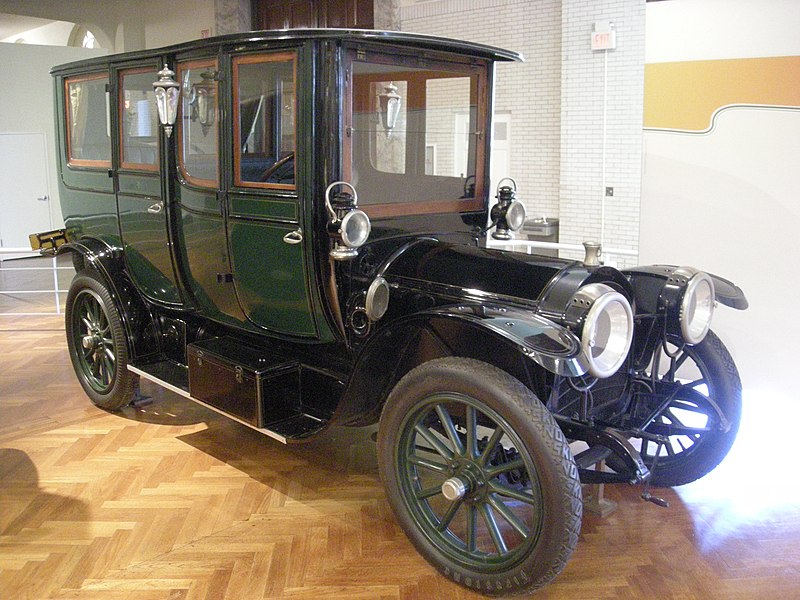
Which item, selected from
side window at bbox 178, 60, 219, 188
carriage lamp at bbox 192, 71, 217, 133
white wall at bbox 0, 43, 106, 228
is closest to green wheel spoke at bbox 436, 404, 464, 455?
side window at bbox 178, 60, 219, 188

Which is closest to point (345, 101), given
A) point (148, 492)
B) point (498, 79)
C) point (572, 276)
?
point (572, 276)

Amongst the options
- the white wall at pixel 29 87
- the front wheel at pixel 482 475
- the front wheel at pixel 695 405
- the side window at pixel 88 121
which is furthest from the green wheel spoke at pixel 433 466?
the white wall at pixel 29 87

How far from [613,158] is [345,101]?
5080mm

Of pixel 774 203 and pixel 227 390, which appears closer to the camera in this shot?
pixel 227 390

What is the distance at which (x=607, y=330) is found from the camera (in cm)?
249

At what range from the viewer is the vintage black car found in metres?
2.45

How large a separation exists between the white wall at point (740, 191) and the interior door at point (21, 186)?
818 centimetres

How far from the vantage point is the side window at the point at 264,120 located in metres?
2.93

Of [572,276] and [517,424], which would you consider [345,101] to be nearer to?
[572,276]

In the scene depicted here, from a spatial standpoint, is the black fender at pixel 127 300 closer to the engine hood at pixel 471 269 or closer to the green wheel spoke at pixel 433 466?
the engine hood at pixel 471 269

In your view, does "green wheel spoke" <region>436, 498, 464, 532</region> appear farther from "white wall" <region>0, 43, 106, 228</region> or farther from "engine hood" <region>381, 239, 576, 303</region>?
"white wall" <region>0, 43, 106, 228</region>

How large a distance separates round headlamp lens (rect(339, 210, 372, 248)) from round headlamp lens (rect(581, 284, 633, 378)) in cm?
81

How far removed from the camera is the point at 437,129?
3244mm

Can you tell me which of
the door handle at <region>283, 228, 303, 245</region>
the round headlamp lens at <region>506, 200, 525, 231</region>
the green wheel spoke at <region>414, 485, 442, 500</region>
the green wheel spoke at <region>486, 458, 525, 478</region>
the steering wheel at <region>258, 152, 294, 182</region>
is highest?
the steering wheel at <region>258, 152, 294, 182</region>
